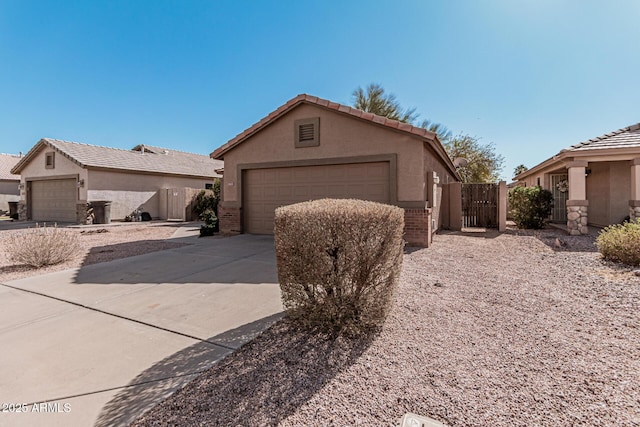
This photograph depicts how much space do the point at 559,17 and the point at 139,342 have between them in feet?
42.8

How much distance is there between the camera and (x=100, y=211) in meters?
17.5

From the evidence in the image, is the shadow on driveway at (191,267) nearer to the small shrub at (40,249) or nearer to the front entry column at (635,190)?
the small shrub at (40,249)

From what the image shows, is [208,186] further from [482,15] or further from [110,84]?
[482,15]

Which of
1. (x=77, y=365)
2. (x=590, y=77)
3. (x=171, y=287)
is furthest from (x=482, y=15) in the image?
(x=77, y=365)

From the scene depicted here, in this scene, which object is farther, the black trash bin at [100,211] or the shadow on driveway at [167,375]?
the black trash bin at [100,211]

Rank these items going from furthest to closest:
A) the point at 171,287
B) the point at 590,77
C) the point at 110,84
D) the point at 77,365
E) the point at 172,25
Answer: the point at 110,84
the point at 172,25
the point at 590,77
the point at 171,287
the point at 77,365

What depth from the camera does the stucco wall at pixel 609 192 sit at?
1151cm

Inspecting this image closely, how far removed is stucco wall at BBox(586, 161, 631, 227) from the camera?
37.8ft

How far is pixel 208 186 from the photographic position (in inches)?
1004

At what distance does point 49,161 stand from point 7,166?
63.7 ft

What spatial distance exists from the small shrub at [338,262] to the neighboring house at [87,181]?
749 inches

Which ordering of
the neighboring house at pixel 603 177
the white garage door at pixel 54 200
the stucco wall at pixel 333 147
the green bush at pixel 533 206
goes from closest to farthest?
the stucco wall at pixel 333 147, the neighboring house at pixel 603 177, the green bush at pixel 533 206, the white garage door at pixel 54 200

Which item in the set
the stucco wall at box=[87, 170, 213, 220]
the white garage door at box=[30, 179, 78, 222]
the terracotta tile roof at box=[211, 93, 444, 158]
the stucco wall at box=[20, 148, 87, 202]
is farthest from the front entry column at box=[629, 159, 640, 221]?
the white garage door at box=[30, 179, 78, 222]

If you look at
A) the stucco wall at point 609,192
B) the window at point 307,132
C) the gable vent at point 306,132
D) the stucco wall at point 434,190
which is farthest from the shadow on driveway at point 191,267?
the stucco wall at point 609,192
